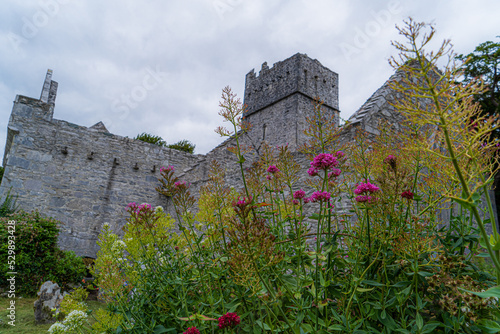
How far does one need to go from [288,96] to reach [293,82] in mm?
1064

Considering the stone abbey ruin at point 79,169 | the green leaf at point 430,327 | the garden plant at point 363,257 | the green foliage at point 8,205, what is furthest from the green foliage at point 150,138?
the green leaf at point 430,327

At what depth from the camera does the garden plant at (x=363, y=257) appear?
0.90 meters

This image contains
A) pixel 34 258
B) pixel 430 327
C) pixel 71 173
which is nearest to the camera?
pixel 430 327

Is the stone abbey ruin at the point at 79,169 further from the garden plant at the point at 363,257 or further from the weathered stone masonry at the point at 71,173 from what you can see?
the garden plant at the point at 363,257

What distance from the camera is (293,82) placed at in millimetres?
20906

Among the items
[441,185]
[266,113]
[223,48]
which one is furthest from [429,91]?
[266,113]

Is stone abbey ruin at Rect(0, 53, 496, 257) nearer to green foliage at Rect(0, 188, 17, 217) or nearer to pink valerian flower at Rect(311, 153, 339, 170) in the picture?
green foliage at Rect(0, 188, 17, 217)

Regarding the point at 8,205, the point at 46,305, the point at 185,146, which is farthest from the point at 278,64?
the point at 46,305

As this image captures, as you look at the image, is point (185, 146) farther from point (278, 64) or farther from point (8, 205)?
point (8, 205)

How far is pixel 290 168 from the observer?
76.1 inches

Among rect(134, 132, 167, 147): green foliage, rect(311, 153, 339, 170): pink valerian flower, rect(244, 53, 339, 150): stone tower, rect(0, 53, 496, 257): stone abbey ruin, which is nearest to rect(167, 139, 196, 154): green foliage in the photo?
rect(134, 132, 167, 147): green foliage

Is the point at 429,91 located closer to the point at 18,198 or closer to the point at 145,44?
the point at 145,44

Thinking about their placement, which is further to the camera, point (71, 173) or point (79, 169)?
point (79, 169)

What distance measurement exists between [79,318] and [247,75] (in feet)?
→ 81.3
